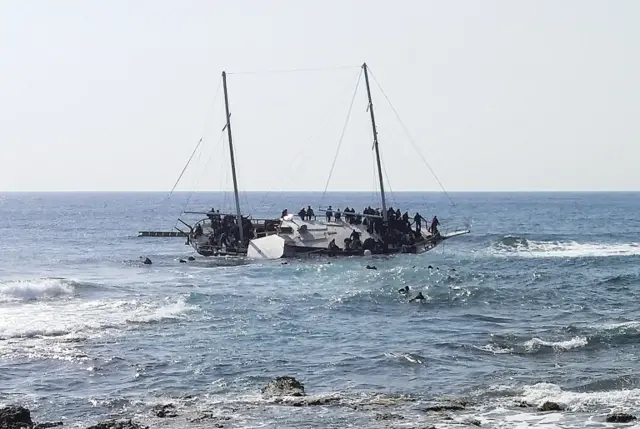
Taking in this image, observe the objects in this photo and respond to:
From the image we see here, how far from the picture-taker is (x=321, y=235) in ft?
201

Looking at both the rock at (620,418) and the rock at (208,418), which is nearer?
the rock at (620,418)

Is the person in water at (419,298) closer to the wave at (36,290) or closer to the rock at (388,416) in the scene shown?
the wave at (36,290)

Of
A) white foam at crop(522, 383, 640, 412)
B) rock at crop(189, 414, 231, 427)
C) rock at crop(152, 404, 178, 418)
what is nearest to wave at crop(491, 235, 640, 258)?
white foam at crop(522, 383, 640, 412)

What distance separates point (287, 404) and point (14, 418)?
6.12m

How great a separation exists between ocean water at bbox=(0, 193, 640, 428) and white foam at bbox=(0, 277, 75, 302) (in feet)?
0.35

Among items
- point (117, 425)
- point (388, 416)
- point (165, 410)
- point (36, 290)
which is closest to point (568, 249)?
point (36, 290)

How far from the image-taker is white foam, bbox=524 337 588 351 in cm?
2811

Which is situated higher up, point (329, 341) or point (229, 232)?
point (229, 232)

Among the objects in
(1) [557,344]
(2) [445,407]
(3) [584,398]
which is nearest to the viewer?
(2) [445,407]

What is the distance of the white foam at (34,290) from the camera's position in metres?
42.2

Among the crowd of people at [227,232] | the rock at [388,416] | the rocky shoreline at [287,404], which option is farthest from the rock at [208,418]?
the crowd of people at [227,232]

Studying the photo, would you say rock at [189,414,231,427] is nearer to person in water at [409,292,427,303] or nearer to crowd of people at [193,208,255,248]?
person in water at [409,292,427,303]

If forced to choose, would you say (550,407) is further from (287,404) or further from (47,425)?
(47,425)

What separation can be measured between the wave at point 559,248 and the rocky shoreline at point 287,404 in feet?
149
